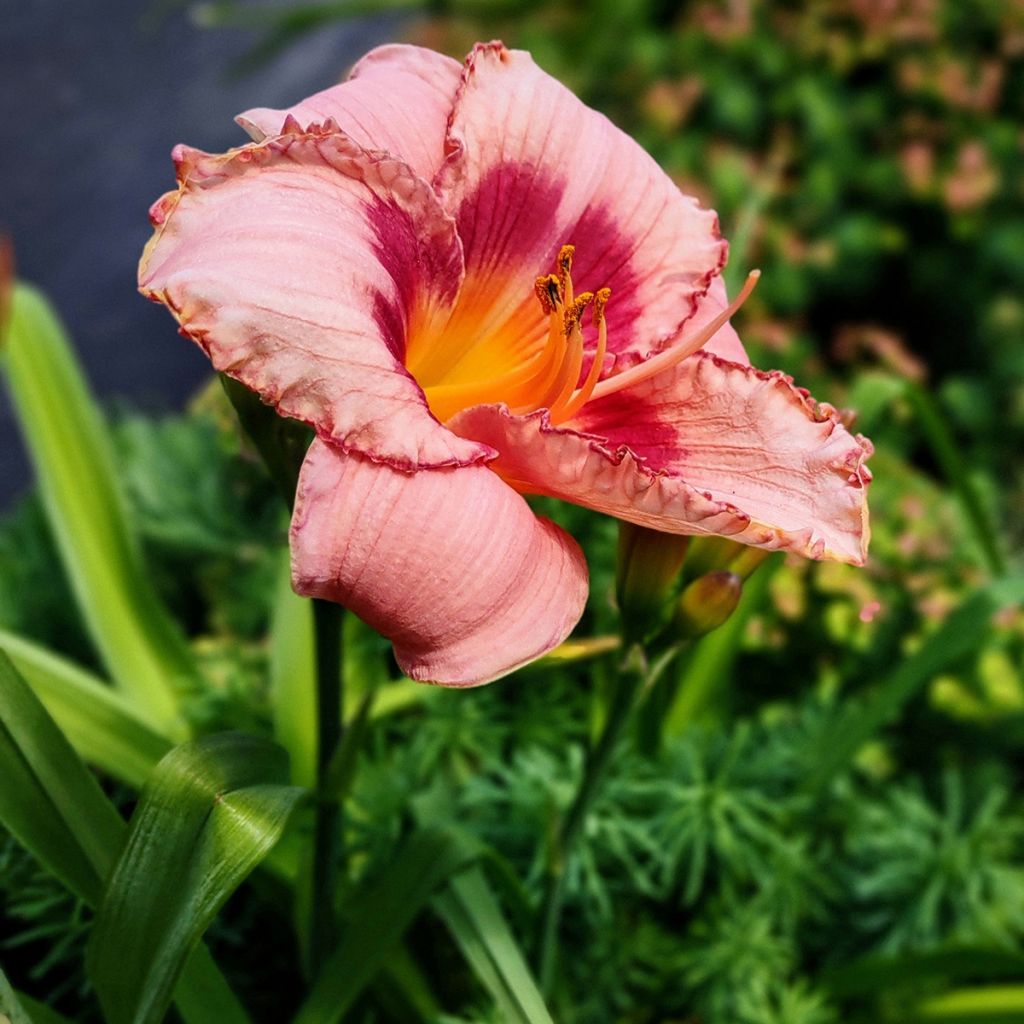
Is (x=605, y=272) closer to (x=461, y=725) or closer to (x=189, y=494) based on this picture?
(x=461, y=725)

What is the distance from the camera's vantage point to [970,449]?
1999mm

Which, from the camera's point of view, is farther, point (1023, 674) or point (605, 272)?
point (1023, 674)

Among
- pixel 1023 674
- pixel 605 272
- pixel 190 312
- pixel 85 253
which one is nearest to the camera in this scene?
pixel 190 312

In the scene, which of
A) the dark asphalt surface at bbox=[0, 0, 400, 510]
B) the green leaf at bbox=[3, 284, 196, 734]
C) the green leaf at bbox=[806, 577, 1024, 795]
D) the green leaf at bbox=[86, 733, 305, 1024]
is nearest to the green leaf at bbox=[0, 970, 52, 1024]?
the green leaf at bbox=[86, 733, 305, 1024]

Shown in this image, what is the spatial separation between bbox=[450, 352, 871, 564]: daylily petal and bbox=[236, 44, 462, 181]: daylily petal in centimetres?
16

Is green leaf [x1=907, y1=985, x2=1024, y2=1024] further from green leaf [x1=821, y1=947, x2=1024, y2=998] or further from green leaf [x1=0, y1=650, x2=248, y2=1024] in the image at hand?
green leaf [x1=0, y1=650, x2=248, y2=1024]

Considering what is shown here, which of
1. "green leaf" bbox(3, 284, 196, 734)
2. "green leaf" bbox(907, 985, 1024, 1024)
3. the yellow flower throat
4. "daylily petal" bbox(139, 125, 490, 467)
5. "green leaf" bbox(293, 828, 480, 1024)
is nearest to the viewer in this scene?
"daylily petal" bbox(139, 125, 490, 467)

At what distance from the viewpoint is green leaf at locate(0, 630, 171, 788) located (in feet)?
2.68

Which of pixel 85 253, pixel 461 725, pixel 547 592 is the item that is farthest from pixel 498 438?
pixel 85 253

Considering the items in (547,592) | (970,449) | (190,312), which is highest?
(190,312)

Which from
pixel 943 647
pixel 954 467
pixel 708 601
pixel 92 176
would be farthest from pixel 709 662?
pixel 92 176

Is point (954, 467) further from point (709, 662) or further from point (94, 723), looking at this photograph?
point (94, 723)

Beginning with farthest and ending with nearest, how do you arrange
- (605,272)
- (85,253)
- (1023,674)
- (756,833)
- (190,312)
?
(85,253) < (1023,674) < (756,833) < (605,272) < (190,312)

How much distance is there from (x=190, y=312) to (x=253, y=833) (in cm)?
24
